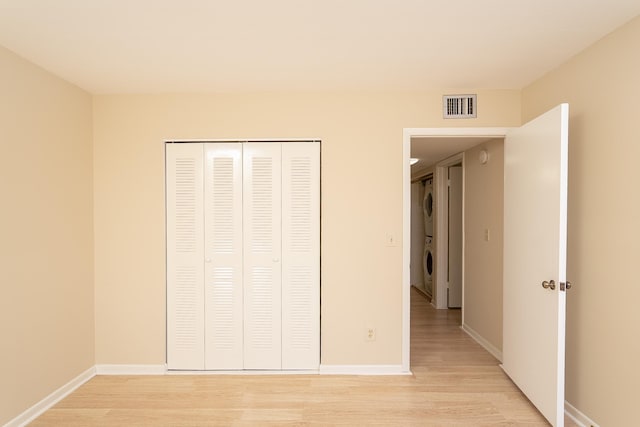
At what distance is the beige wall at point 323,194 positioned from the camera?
295 centimetres

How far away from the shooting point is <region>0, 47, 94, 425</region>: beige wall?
2.18 meters

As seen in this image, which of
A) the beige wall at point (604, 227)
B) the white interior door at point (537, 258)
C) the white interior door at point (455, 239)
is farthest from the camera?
the white interior door at point (455, 239)

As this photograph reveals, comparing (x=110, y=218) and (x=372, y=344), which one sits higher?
(x=110, y=218)

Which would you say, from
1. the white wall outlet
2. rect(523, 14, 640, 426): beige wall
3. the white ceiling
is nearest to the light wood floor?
rect(523, 14, 640, 426): beige wall

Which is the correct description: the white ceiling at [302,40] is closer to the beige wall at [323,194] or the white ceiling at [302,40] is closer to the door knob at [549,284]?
the beige wall at [323,194]

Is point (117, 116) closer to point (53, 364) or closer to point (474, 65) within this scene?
point (53, 364)

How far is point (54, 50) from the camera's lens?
86.8 inches

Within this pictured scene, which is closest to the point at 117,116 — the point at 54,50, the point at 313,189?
the point at 54,50

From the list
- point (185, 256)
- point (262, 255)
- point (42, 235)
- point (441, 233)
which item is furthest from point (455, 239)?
point (42, 235)

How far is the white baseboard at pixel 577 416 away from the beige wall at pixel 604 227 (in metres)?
0.04

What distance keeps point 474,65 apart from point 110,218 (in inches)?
125

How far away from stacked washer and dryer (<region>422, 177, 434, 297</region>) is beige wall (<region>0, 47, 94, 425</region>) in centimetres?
468

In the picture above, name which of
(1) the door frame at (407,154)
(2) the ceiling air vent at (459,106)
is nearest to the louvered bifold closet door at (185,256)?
(1) the door frame at (407,154)

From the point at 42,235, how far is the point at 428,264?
5.09 metres
